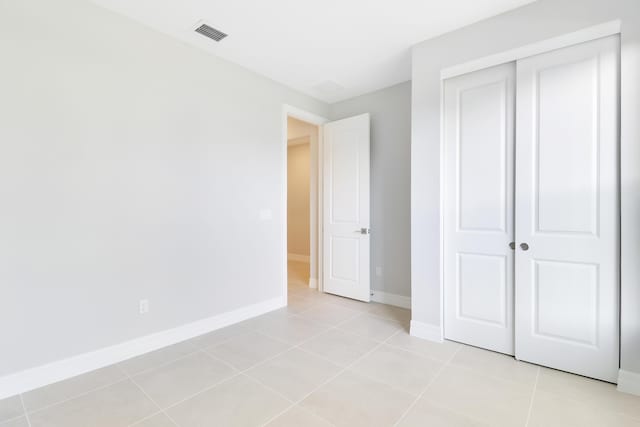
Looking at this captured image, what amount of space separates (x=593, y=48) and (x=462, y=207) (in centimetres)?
139

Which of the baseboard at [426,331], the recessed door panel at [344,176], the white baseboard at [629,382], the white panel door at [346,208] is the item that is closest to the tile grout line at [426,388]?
the baseboard at [426,331]

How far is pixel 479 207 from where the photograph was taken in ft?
8.48

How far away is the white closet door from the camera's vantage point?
204 cm

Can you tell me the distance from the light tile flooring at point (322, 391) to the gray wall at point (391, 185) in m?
1.19

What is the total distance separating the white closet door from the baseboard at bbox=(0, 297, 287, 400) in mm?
2711

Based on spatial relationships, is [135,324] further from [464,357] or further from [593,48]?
[593,48]

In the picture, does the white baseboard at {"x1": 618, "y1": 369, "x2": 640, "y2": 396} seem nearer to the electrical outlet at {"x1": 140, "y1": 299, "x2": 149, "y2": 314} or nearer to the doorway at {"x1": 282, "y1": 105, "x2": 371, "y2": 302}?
the doorway at {"x1": 282, "y1": 105, "x2": 371, "y2": 302}

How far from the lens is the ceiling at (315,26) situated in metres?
2.32

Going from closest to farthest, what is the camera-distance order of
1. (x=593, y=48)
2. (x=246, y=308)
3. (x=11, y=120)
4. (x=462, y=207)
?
(x=11, y=120) < (x=593, y=48) < (x=462, y=207) < (x=246, y=308)

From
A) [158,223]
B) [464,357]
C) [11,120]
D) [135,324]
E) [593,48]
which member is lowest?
[464,357]

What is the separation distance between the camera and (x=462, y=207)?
267 cm

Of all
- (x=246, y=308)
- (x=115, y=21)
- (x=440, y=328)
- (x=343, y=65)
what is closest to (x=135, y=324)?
(x=246, y=308)

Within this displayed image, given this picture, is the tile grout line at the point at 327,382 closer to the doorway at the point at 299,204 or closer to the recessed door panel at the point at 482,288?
the recessed door panel at the point at 482,288

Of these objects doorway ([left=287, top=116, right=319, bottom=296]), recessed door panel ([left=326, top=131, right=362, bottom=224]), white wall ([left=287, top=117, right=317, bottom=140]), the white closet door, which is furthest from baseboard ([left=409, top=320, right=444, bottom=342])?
white wall ([left=287, top=117, right=317, bottom=140])
